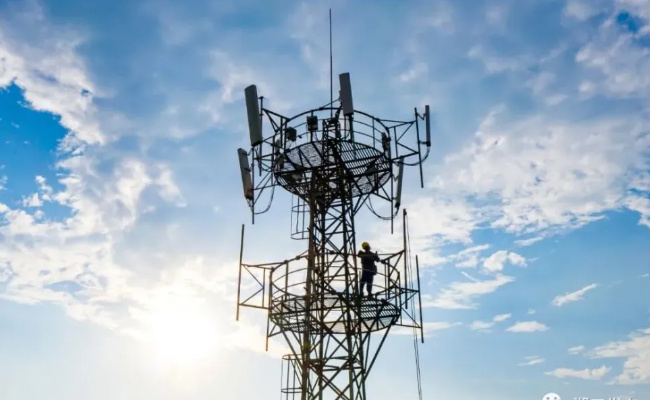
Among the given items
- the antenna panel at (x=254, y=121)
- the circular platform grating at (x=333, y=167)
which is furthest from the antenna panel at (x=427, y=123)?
the antenna panel at (x=254, y=121)

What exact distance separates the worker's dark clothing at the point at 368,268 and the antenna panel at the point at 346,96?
430 cm

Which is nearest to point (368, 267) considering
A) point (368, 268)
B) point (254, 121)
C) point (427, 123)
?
point (368, 268)

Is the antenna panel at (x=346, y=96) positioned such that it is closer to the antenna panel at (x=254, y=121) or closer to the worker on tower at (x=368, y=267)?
the antenna panel at (x=254, y=121)

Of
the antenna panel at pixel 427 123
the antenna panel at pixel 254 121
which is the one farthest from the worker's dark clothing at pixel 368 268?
the antenna panel at pixel 254 121

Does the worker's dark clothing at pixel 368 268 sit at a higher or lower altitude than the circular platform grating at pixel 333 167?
lower

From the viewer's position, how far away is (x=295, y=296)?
18.6m

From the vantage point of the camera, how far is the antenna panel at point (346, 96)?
62.0 ft

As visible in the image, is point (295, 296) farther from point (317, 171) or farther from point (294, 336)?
point (317, 171)

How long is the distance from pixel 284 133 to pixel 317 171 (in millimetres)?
1595

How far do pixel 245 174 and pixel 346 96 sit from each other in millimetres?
4256

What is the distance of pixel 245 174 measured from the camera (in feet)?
67.2

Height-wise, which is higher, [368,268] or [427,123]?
[427,123]

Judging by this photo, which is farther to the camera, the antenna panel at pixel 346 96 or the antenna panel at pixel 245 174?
the antenna panel at pixel 245 174

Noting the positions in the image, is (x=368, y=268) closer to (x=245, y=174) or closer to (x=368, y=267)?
(x=368, y=267)
